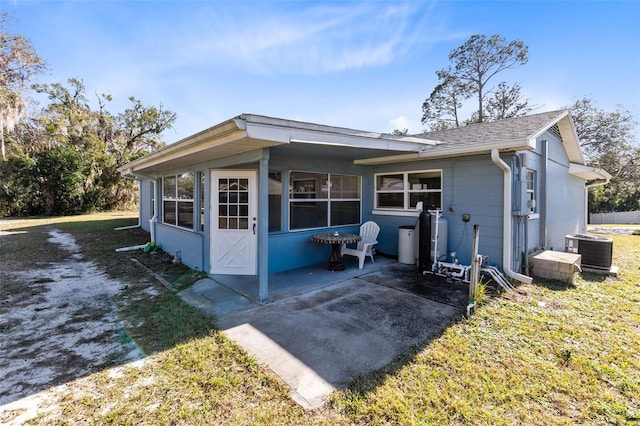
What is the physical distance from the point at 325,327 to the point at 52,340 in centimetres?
305

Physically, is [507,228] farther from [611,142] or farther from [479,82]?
[611,142]

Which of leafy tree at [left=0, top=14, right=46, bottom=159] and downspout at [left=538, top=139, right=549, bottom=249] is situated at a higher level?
leafy tree at [left=0, top=14, right=46, bottom=159]

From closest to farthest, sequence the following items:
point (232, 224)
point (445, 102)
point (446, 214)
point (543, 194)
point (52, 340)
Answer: point (52, 340), point (232, 224), point (446, 214), point (543, 194), point (445, 102)

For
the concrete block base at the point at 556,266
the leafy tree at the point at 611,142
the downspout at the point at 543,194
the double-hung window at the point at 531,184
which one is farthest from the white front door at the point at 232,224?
the leafy tree at the point at 611,142

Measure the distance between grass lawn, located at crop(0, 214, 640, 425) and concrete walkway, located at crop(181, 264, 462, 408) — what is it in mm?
145

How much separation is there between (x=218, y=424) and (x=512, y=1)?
1031 cm

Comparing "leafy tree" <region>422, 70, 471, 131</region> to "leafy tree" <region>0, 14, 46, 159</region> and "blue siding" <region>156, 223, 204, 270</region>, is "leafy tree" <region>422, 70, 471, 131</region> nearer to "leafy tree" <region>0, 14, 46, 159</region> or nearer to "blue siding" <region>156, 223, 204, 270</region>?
"blue siding" <region>156, 223, 204, 270</region>

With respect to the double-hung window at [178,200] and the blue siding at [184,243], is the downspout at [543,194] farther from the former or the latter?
the double-hung window at [178,200]

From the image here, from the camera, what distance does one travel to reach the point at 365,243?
256 inches

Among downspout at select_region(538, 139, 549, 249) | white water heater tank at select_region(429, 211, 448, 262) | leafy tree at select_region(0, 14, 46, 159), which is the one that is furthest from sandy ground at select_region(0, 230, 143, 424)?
leafy tree at select_region(0, 14, 46, 159)

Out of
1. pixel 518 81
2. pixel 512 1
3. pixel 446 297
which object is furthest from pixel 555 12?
pixel 518 81

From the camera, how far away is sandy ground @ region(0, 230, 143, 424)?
A: 2432 mm

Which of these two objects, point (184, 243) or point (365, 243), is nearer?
point (365, 243)

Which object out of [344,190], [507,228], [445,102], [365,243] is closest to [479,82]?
[445,102]
